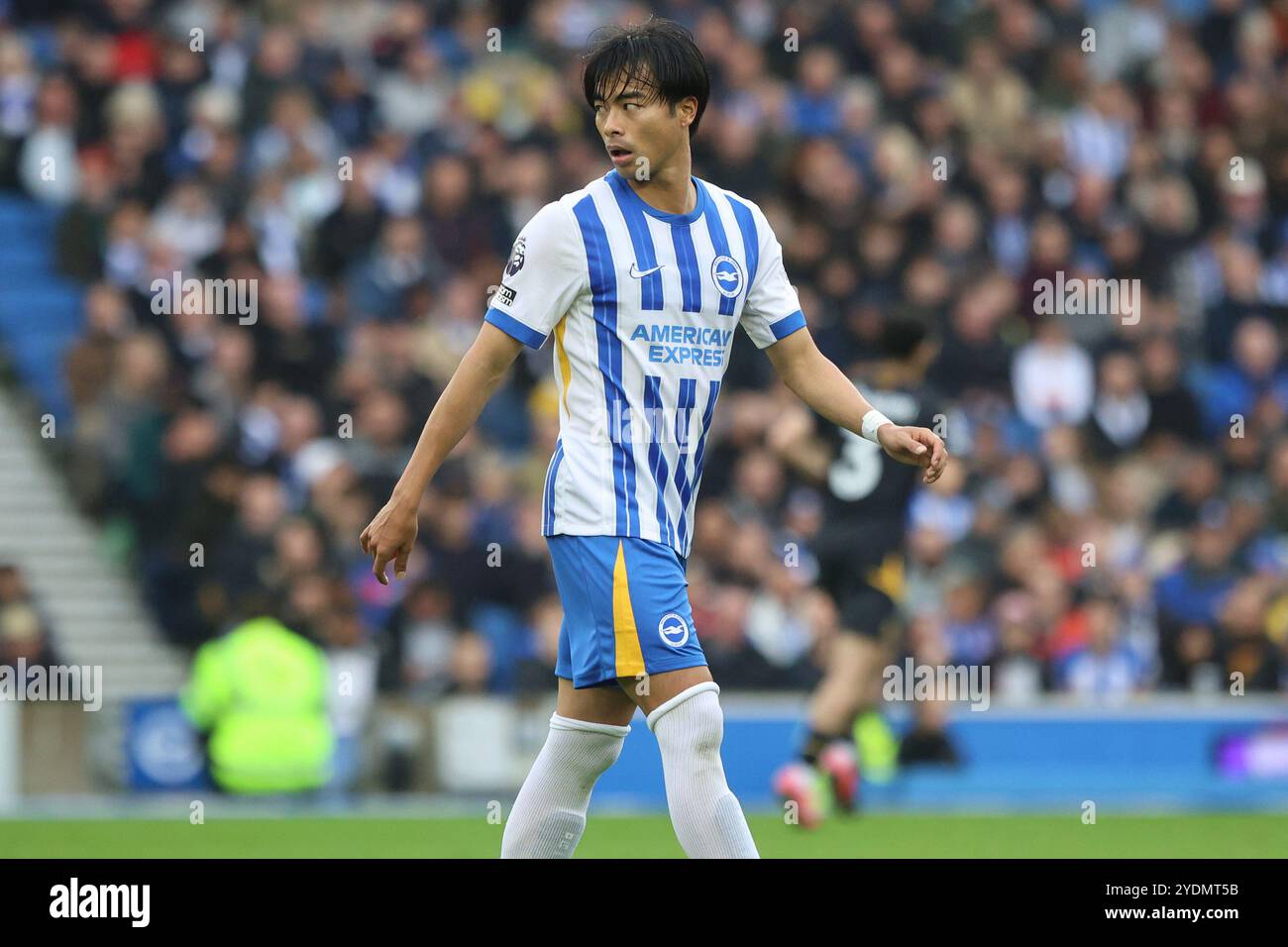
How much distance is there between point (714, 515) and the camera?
13.4 m

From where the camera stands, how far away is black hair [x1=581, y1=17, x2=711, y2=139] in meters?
5.30

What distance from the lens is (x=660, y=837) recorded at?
9.45m

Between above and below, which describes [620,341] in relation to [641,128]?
below

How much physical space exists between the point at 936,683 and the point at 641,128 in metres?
7.96

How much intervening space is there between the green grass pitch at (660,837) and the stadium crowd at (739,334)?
2.20m

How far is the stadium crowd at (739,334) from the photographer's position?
42.3 ft

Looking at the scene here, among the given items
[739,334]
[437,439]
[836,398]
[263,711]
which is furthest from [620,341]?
[739,334]

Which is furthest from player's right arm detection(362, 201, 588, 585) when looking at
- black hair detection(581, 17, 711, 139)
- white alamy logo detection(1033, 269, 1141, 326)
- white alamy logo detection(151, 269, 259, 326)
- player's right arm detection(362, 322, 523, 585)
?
white alamy logo detection(1033, 269, 1141, 326)

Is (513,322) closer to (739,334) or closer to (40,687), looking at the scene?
(40,687)

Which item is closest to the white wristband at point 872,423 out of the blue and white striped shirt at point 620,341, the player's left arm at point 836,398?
the player's left arm at point 836,398

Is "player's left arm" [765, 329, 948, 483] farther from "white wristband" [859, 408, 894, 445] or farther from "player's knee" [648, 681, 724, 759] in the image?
"player's knee" [648, 681, 724, 759]

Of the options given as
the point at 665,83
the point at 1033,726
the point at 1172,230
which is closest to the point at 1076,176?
the point at 1172,230
